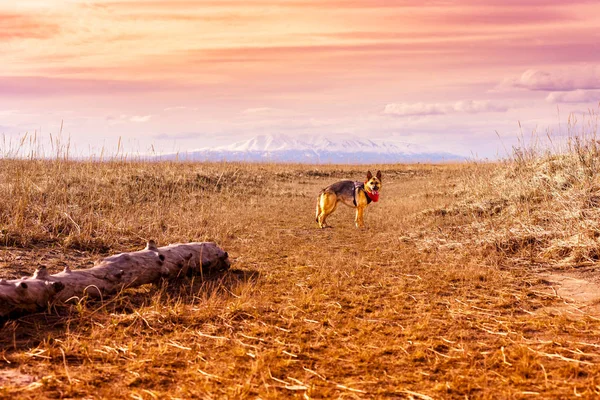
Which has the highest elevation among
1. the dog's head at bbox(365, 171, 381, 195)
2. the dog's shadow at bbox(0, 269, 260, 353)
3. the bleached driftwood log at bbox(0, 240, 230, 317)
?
the dog's head at bbox(365, 171, 381, 195)

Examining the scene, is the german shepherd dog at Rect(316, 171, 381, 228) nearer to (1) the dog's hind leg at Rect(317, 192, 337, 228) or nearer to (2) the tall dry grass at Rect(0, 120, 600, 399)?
(1) the dog's hind leg at Rect(317, 192, 337, 228)

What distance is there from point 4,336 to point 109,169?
14.6 metres

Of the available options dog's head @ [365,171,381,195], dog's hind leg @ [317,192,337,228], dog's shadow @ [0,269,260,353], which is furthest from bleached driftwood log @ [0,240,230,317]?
dog's head @ [365,171,381,195]

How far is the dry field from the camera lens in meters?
3.71

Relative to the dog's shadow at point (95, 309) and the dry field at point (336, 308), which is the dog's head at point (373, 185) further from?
the dog's shadow at point (95, 309)

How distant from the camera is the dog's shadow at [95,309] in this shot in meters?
4.62

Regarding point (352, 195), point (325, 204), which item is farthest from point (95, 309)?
point (352, 195)

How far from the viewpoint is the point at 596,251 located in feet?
25.1

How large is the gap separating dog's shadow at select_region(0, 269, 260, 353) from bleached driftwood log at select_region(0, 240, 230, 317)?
10cm

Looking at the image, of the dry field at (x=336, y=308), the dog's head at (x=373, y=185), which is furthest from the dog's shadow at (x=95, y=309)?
the dog's head at (x=373, y=185)

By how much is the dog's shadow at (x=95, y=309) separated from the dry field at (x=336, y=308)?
1.0 inches

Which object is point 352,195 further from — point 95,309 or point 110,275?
point 95,309

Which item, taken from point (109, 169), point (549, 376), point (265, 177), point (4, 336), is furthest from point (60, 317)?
point (265, 177)

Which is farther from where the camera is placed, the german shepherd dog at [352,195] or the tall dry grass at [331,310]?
the german shepherd dog at [352,195]
